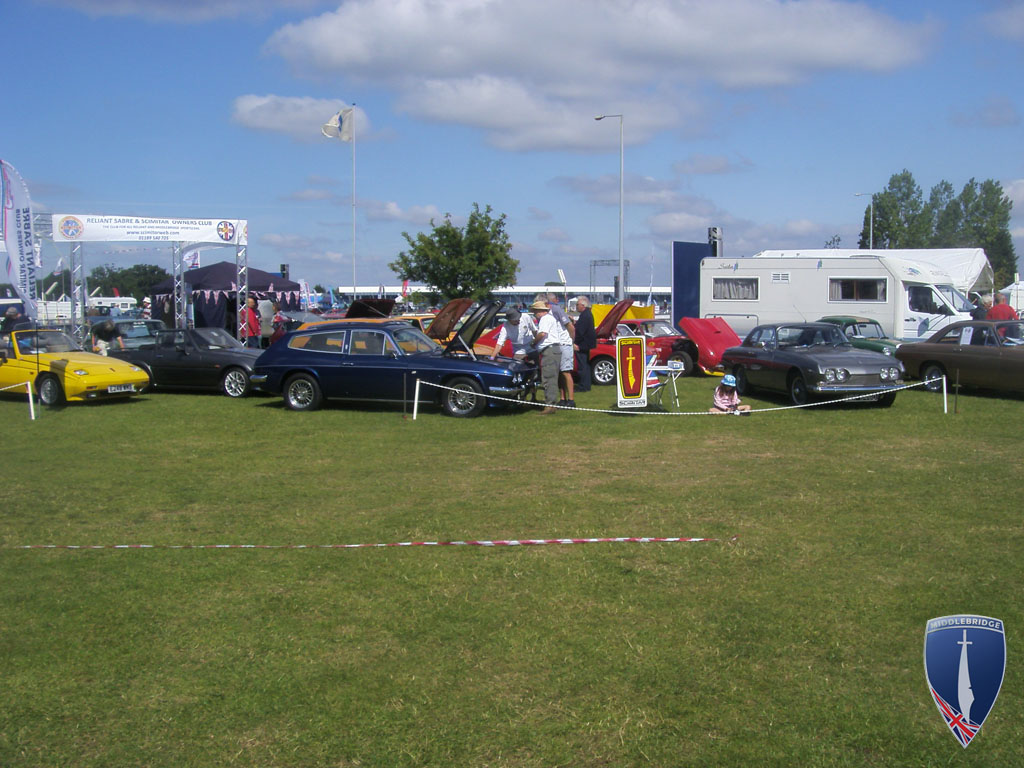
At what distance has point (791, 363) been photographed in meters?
15.3

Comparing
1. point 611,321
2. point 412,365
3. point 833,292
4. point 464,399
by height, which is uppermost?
point 833,292

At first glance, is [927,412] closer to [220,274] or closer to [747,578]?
[747,578]

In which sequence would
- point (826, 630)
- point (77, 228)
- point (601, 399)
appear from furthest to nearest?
point (77, 228)
point (601, 399)
point (826, 630)

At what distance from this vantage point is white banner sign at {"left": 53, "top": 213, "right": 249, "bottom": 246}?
22.7m

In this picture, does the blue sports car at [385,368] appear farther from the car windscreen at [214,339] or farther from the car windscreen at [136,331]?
the car windscreen at [136,331]

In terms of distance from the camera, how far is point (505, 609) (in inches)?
215

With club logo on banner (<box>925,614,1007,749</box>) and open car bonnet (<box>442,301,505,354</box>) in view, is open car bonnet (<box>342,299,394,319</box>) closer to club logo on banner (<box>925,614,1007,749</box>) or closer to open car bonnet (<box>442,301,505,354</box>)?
open car bonnet (<box>442,301,505,354</box>)

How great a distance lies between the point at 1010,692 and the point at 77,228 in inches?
922

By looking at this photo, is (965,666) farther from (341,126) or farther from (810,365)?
(341,126)

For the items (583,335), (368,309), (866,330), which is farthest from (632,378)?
(866,330)

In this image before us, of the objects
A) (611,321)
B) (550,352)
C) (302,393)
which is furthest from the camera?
(611,321)

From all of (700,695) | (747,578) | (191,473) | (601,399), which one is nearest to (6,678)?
(700,695)

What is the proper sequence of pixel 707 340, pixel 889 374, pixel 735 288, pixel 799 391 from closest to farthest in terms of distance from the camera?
pixel 889 374 → pixel 799 391 → pixel 707 340 → pixel 735 288

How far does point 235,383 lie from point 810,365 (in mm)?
10520
